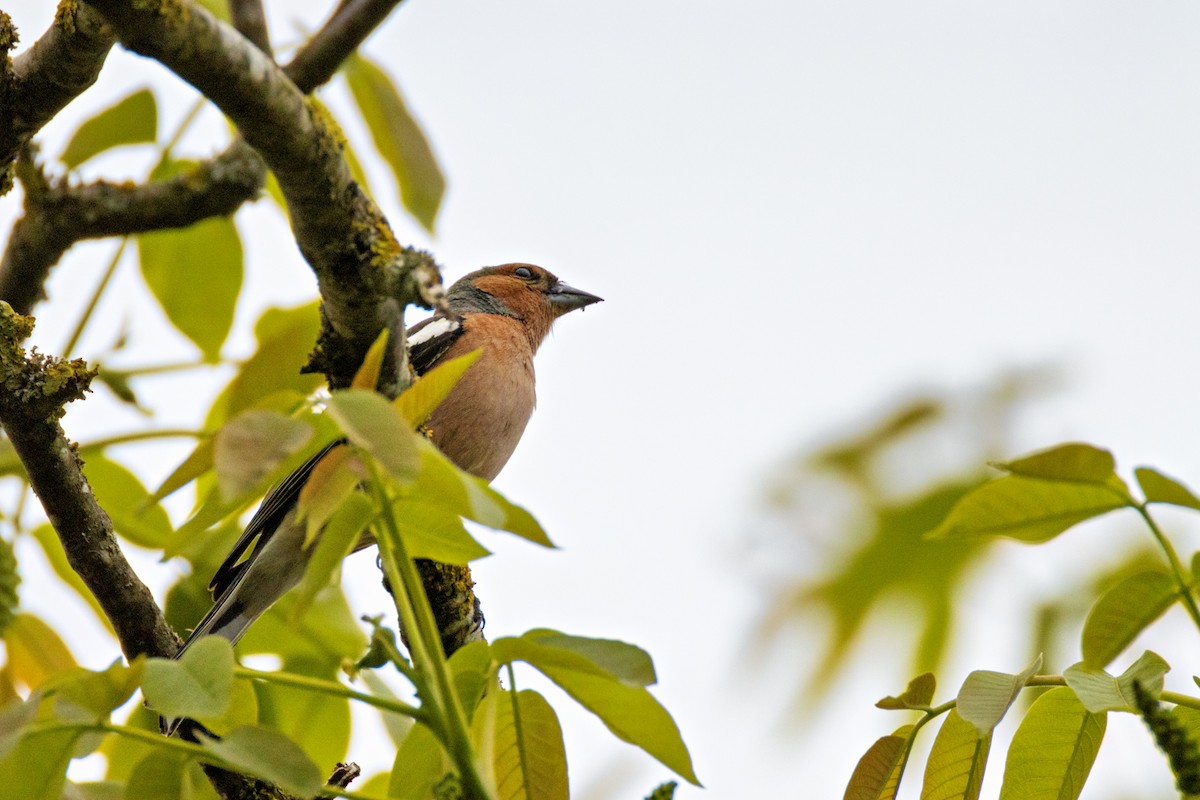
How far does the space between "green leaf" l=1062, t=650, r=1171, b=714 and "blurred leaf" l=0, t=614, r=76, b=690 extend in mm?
3265

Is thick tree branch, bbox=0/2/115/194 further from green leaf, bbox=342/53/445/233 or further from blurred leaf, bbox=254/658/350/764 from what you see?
blurred leaf, bbox=254/658/350/764

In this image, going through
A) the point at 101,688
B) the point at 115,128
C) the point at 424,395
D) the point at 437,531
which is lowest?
the point at 101,688

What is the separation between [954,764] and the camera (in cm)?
250

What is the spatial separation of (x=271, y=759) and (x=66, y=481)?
1.75 meters

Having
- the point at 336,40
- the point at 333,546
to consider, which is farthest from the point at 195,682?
the point at 336,40

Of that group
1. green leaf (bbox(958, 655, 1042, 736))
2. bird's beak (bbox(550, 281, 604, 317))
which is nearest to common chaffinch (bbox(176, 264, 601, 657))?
bird's beak (bbox(550, 281, 604, 317))

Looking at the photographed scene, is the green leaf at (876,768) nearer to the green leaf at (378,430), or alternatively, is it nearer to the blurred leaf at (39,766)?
the green leaf at (378,430)

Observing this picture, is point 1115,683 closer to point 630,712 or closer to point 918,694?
point 918,694

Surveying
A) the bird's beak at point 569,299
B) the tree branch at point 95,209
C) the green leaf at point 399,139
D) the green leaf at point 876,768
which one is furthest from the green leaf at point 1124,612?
the bird's beak at point 569,299

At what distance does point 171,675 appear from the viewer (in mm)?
1899

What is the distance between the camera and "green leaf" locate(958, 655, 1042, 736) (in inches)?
86.0

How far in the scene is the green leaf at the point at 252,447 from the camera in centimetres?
176

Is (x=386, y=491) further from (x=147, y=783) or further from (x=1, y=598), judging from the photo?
(x=1, y=598)

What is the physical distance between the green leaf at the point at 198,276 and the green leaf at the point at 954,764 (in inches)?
121
